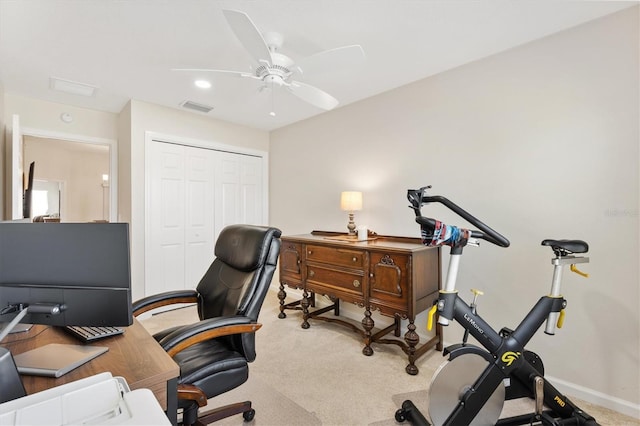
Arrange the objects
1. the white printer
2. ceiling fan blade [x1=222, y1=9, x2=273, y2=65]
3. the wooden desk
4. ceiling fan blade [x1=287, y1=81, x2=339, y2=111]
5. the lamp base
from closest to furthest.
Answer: the white printer, the wooden desk, ceiling fan blade [x1=222, y1=9, x2=273, y2=65], ceiling fan blade [x1=287, y1=81, x2=339, y2=111], the lamp base

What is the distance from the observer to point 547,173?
6.81ft

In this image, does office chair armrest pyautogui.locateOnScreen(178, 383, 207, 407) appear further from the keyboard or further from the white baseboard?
the white baseboard

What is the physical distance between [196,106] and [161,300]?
8.39ft

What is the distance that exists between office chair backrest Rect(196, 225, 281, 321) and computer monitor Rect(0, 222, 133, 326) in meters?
0.66

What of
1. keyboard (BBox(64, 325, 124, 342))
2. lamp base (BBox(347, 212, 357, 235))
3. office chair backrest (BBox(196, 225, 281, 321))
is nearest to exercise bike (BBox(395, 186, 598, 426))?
office chair backrest (BBox(196, 225, 281, 321))

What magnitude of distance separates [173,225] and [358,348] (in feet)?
8.51

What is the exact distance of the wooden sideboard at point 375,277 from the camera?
228 cm

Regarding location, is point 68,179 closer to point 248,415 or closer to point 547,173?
point 248,415

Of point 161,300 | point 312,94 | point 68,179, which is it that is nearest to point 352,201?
point 312,94

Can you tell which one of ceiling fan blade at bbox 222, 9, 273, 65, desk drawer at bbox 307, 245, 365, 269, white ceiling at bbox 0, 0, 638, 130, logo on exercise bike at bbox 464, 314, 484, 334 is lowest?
logo on exercise bike at bbox 464, 314, 484, 334

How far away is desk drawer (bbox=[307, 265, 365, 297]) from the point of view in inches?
102

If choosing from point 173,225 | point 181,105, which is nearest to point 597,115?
point 181,105

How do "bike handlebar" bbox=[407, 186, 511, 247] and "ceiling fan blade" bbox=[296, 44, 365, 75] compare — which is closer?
"bike handlebar" bbox=[407, 186, 511, 247]

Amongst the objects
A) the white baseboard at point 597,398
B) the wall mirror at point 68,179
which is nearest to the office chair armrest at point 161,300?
the white baseboard at point 597,398
